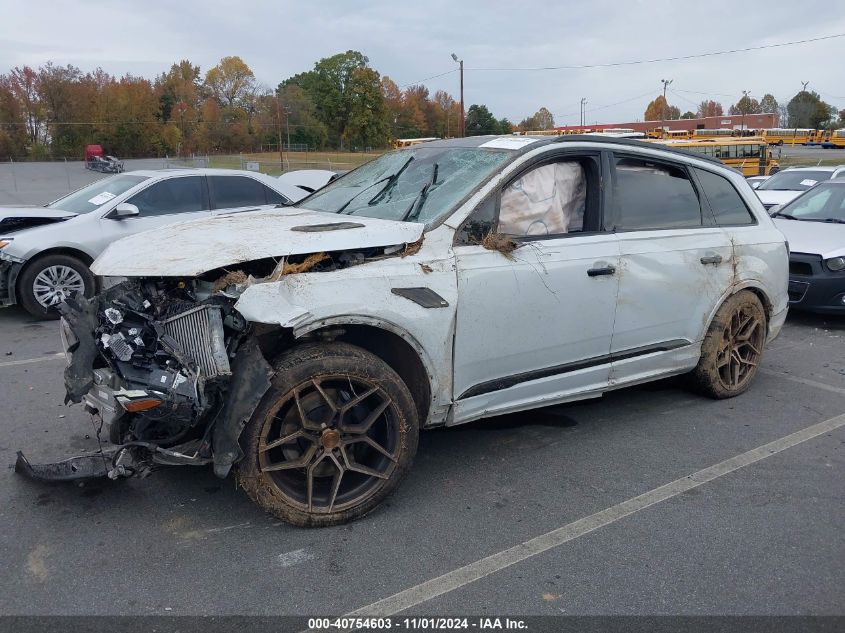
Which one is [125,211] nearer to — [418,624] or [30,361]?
[30,361]

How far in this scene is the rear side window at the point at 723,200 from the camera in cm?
484

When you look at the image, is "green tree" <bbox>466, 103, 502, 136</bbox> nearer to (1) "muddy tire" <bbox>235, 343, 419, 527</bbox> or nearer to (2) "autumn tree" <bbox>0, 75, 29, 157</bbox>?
(2) "autumn tree" <bbox>0, 75, 29, 157</bbox>

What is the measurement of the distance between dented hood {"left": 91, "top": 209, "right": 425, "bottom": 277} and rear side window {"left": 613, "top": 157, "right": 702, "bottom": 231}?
152 cm

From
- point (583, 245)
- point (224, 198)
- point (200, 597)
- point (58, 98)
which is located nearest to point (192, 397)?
point (200, 597)

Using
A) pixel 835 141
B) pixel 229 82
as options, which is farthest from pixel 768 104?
pixel 229 82

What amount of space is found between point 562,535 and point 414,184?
220 cm

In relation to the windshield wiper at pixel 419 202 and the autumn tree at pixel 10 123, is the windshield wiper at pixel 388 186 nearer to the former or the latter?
the windshield wiper at pixel 419 202

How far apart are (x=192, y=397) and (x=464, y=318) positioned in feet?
4.57

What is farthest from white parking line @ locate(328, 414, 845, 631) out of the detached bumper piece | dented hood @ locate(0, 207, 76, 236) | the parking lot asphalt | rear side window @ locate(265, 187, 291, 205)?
dented hood @ locate(0, 207, 76, 236)

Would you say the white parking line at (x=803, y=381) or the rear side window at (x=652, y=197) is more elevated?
the rear side window at (x=652, y=197)

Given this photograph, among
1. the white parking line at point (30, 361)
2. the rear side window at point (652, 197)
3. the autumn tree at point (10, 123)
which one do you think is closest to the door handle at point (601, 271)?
the rear side window at point (652, 197)

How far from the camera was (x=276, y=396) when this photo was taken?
306 cm

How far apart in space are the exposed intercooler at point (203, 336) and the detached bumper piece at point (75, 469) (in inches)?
28.6

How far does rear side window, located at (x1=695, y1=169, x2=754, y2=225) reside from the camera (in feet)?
15.9
